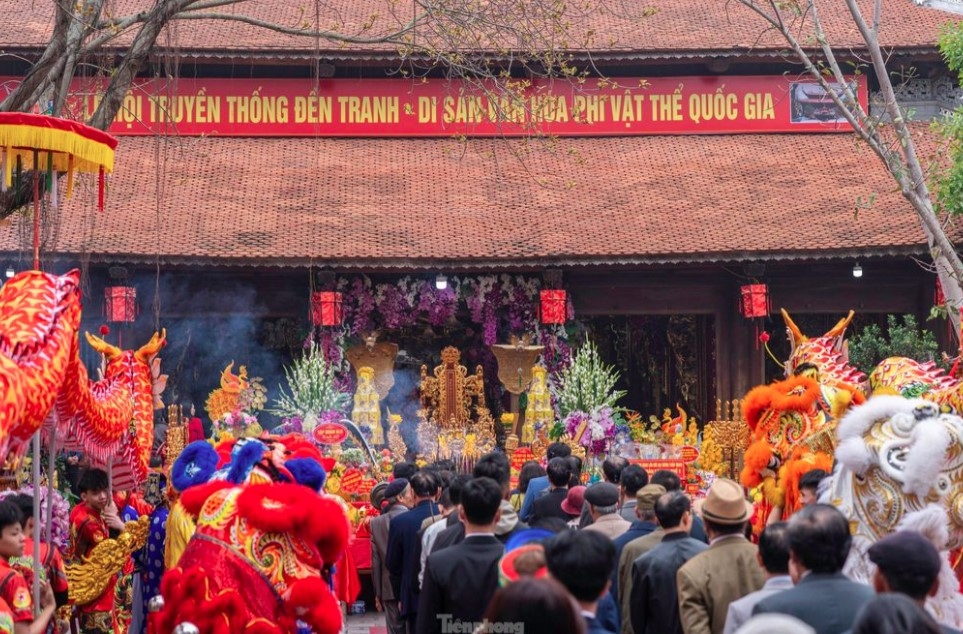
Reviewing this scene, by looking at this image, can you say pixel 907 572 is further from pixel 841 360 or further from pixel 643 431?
pixel 643 431

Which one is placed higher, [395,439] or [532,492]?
[395,439]

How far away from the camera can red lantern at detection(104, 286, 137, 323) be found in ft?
54.5

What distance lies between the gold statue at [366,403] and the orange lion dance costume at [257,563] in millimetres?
10744

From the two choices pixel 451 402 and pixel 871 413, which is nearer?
pixel 871 413

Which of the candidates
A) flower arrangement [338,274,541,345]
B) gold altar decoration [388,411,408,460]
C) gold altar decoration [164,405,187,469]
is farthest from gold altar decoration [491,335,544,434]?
gold altar decoration [164,405,187,469]

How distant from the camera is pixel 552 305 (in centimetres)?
1730

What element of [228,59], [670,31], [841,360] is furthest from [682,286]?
[841,360]

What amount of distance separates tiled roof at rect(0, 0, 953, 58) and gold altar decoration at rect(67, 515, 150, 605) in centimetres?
1179

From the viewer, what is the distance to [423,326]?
18.5m

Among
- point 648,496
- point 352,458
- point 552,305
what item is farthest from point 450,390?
point 648,496

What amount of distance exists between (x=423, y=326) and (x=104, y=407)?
1197 centimetres

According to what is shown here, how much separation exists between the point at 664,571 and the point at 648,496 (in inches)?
32.9

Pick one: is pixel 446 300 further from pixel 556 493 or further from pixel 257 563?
pixel 257 563

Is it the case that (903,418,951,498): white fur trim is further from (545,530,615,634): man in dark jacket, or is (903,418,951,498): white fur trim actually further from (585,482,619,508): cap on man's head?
(545,530,615,634): man in dark jacket
